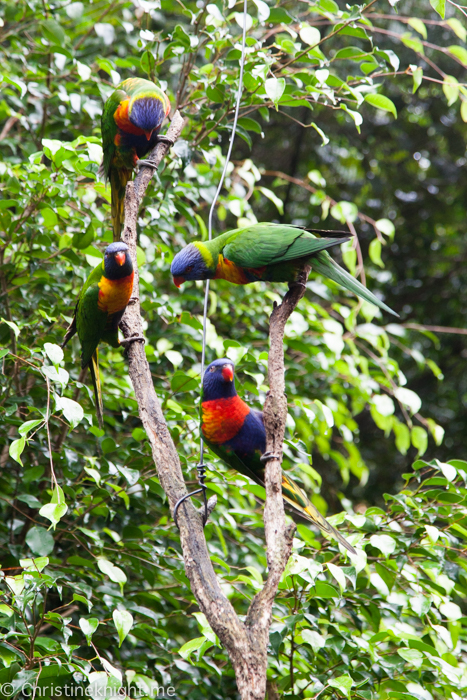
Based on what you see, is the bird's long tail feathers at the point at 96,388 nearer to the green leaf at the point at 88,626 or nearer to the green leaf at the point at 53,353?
the green leaf at the point at 53,353

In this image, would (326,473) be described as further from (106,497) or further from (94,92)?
(94,92)

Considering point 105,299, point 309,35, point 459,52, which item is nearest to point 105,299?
point 105,299

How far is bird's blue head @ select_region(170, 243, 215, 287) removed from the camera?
198 centimetres

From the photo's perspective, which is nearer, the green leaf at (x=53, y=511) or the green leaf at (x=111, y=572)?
the green leaf at (x=53, y=511)

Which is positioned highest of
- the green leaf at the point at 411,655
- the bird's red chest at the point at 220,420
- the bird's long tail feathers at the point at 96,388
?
the bird's red chest at the point at 220,420

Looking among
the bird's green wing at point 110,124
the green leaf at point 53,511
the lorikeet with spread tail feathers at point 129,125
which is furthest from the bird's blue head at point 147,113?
the green leaf at point 53,511

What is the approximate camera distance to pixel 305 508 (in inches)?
75.4

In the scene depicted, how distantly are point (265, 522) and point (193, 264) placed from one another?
37.0 inches

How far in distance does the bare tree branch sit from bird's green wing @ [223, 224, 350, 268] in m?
0.12

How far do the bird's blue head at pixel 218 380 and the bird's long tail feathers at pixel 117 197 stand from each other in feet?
3.13

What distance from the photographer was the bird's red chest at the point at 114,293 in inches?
77.7

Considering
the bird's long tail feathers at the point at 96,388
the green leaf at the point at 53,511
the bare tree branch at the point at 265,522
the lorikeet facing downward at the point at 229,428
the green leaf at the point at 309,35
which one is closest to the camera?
the bare tree branch at the point at 265,522

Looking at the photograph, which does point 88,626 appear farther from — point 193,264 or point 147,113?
point 147,113

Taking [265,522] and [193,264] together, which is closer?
[265,522]
